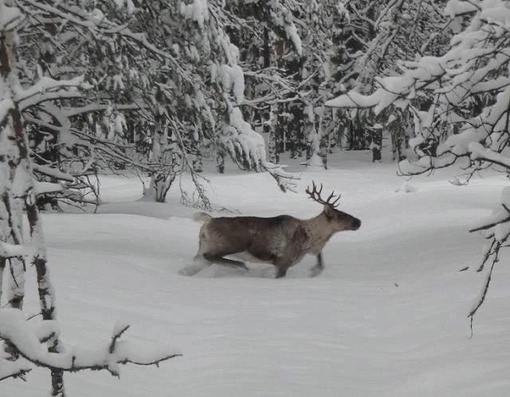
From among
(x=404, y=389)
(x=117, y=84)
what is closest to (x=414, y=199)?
(x=117, y=84)

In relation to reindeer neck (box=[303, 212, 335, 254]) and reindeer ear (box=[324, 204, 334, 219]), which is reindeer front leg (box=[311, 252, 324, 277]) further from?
reindeer ear (box=[324, 204, 334, 219])

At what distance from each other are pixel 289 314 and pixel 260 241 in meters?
2.94

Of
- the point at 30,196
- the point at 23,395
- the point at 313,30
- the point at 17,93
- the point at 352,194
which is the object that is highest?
the point at 313,30

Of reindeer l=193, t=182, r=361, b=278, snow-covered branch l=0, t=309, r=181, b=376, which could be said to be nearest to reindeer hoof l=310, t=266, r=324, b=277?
reindeer l=193, t=182, r=361, b=278

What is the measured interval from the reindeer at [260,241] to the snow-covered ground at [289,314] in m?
0.23

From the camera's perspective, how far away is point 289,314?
6.95 m

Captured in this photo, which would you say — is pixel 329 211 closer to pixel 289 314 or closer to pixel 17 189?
pixel 289 314

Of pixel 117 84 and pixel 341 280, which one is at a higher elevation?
pixel 117 84

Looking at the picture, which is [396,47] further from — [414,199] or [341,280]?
[341,280]

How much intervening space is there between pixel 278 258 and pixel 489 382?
534 centimetres

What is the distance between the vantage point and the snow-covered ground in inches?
190

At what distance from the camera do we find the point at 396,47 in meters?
22.5

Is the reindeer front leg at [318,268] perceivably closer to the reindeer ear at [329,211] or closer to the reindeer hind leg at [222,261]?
the reindeer ear at [329,211]

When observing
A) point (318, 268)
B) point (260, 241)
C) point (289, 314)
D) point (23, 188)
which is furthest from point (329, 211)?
point (23, 188)
